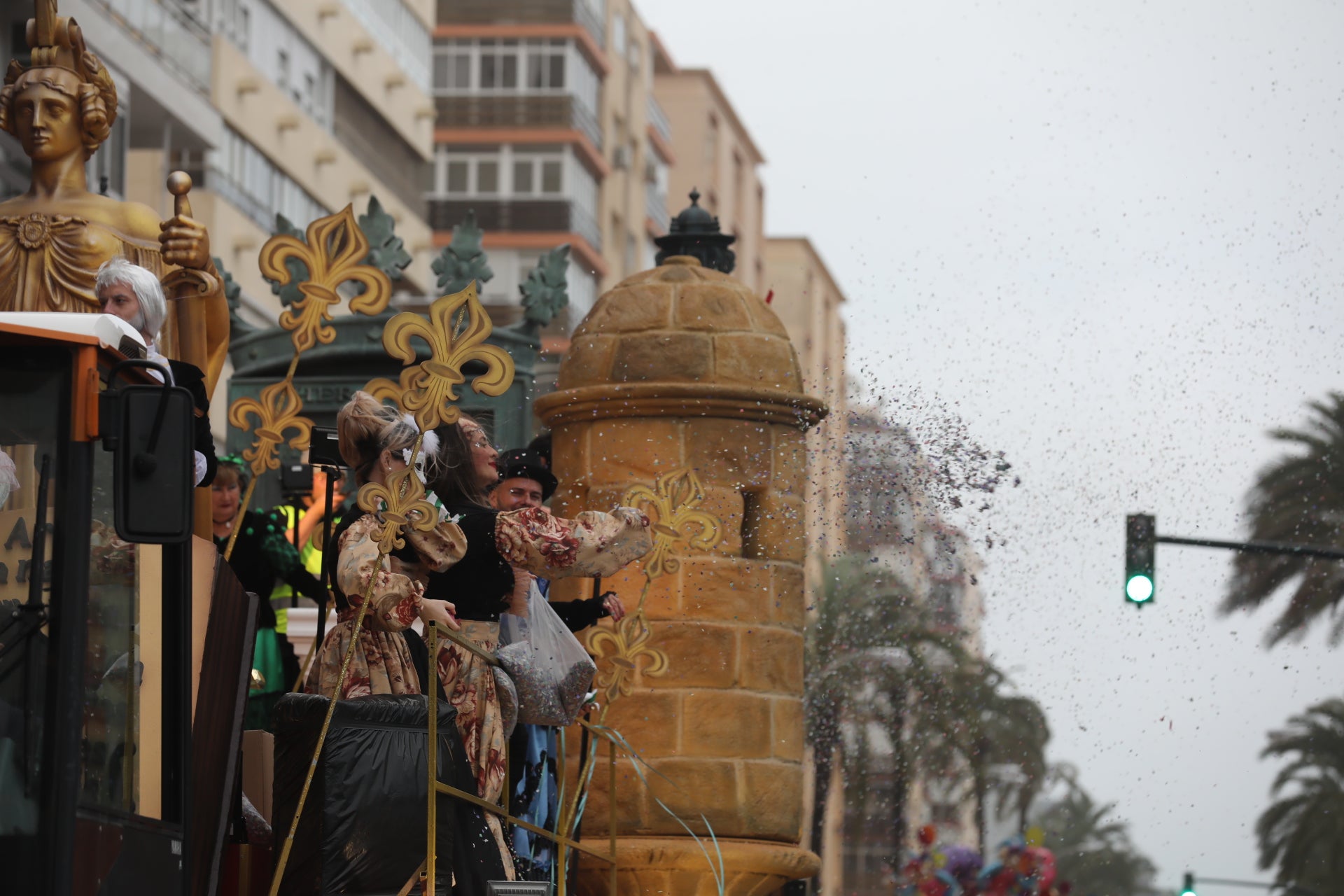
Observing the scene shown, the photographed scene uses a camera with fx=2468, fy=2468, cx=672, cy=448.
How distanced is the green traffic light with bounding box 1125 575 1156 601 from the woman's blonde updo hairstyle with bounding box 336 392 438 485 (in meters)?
13.1

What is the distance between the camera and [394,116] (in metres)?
50.5

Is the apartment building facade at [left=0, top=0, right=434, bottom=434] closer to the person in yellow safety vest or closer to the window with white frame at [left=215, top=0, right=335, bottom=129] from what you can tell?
the window with white frame at [left=215, top=0, right=335, bottom=129]

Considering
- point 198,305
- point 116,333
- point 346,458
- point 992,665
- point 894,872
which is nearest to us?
point 116,333

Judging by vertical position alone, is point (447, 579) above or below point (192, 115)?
below

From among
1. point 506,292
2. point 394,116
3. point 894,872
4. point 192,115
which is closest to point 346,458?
point 894,872

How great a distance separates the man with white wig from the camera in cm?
714

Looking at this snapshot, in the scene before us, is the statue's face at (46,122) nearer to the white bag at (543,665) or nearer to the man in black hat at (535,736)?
the man in black hat at (535,736)

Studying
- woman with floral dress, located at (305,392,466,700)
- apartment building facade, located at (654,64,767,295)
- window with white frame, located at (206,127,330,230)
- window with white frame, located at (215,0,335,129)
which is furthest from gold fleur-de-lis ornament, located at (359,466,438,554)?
apartment building facade, located at (654,64,767,295)

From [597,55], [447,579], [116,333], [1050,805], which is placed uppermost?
[597,55]

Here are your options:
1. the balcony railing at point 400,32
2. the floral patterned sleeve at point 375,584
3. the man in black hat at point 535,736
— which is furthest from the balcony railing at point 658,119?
the floral patterned sleeve at point 375,584

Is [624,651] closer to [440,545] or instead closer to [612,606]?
[612,606]

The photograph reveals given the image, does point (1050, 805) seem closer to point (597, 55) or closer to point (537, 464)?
point (597, 55)

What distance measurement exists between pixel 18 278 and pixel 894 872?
20744 mm

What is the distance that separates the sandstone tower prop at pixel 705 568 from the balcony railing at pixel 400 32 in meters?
37.1
